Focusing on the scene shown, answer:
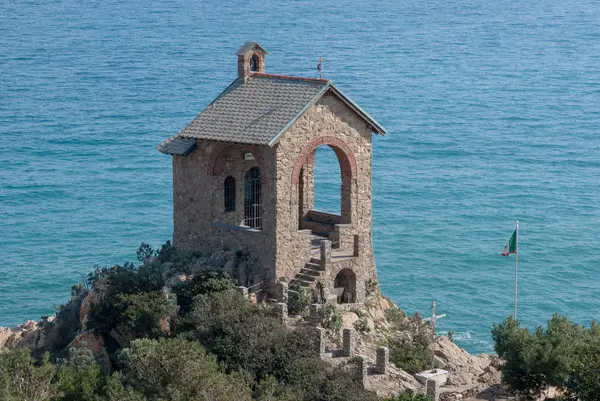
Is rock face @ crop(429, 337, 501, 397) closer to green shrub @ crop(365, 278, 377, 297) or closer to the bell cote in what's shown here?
green shrub @ crop(365, 278, 377, 297)

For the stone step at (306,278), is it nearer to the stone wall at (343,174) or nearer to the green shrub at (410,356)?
the stone wall at (343,174)

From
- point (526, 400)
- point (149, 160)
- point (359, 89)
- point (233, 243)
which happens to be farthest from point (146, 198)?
point (526, 400)

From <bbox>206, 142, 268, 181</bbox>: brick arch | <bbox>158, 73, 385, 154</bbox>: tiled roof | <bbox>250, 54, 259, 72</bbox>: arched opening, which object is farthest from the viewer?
<bbox>250, 54, 259, 72</bbox>: arched opening

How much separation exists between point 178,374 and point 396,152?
84044mm

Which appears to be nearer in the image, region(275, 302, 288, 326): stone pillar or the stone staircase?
region(275, 302, 288, 326): stone pillar

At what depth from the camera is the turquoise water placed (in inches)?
3816

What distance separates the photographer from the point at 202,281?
56344 mm

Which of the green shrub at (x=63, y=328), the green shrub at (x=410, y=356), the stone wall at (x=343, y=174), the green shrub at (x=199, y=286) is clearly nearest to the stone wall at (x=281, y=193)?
the stone wall at (x=343, y=174)

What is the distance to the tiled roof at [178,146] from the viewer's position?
59.3 meters

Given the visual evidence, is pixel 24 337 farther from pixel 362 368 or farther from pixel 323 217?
pixel 362 368

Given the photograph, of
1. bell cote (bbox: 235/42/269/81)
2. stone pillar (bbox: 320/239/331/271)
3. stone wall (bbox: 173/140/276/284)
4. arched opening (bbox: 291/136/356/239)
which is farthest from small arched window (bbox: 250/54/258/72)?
stone pillar (bbox: 320/239/331/271)

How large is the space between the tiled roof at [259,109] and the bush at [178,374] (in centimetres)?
978

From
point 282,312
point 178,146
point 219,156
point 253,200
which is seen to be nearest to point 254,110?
point 219,156

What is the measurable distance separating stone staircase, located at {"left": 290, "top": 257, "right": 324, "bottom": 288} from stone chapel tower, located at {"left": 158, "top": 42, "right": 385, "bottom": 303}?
4 centimetres
